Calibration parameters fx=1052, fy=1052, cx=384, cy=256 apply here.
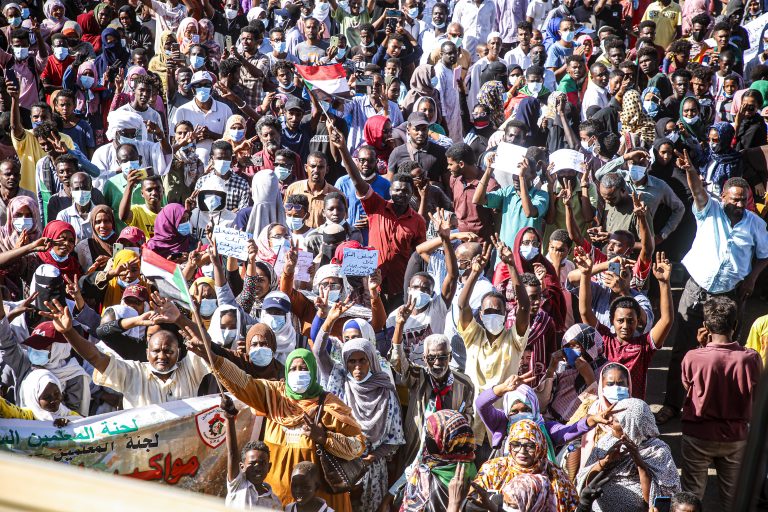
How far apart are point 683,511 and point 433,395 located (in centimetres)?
159

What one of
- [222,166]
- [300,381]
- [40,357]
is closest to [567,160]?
[222,166]

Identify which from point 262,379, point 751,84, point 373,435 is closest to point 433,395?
point 373,435

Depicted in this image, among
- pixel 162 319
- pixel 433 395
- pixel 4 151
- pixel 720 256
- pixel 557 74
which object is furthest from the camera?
pixel 557 74

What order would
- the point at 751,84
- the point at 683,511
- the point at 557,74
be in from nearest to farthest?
the point at 683,511, the point at 751,84, the point at 557,74

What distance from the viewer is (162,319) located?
5559 mm

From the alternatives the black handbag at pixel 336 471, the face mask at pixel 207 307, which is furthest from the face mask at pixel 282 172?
the black handbag at pixel 336 471

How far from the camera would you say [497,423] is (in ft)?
19.0

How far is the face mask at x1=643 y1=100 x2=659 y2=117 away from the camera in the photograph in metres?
10.2

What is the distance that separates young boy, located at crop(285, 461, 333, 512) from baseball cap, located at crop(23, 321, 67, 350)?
6.44ft

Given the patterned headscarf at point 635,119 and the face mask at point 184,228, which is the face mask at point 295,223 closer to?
the face mask at point 184,228

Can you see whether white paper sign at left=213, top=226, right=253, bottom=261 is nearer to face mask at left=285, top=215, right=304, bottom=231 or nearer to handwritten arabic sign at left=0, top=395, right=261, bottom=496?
face mask at left=285, top=215, right=304, bottom=231

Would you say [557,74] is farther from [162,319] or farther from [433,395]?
[162,319]

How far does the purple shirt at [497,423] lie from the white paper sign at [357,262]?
4.97 feet

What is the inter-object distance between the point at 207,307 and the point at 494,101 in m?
4.79
